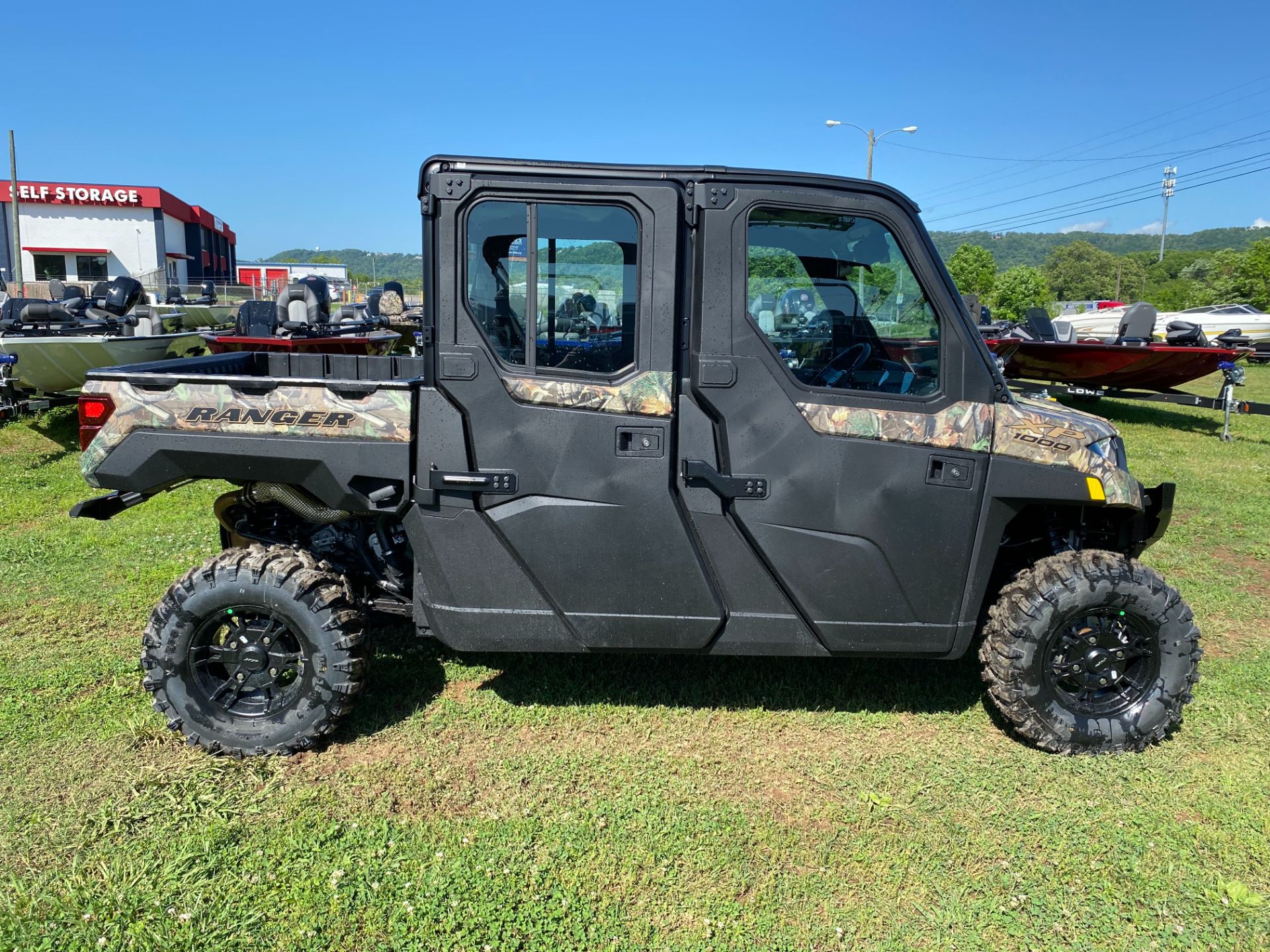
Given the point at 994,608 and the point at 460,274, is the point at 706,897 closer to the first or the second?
the point at 994,608

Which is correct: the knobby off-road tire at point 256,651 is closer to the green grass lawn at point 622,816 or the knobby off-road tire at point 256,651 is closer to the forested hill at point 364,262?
the green grass lawn at point 622,816

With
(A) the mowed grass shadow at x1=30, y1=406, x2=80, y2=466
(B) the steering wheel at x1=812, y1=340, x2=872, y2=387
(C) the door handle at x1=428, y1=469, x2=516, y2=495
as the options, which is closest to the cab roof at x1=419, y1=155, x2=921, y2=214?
(B) the steering wheel at x1=812, y1=340, x2=872, y2=387

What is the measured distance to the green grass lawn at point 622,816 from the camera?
2902 millimetres

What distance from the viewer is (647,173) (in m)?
3.43

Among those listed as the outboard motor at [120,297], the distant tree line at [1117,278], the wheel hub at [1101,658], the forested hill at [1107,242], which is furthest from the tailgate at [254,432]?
the forested hill at [1107,242]

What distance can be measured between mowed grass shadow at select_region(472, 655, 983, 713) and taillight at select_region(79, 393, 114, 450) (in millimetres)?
2049

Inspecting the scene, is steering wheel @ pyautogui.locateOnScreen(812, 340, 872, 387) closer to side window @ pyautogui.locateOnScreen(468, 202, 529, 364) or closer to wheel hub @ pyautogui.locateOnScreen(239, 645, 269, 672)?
side window @ pyautogui.locateOnScreen(468, 202, 529, 364)

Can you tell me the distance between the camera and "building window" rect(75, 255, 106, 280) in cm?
5231

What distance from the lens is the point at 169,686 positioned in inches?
147

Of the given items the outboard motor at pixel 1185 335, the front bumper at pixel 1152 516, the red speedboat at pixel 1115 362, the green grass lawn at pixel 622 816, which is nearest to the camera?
the green grass lawn at pixel 622 816

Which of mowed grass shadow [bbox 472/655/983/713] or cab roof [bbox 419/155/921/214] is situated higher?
cab roof [bbox 419/155/921/214]

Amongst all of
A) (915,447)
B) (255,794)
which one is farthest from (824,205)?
(255,794)

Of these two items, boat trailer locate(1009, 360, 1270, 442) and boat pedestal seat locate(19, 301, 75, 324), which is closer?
boat pedestal seat locate(19, 301, 75, 324)

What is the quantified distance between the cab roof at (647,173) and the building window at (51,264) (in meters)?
58.2
